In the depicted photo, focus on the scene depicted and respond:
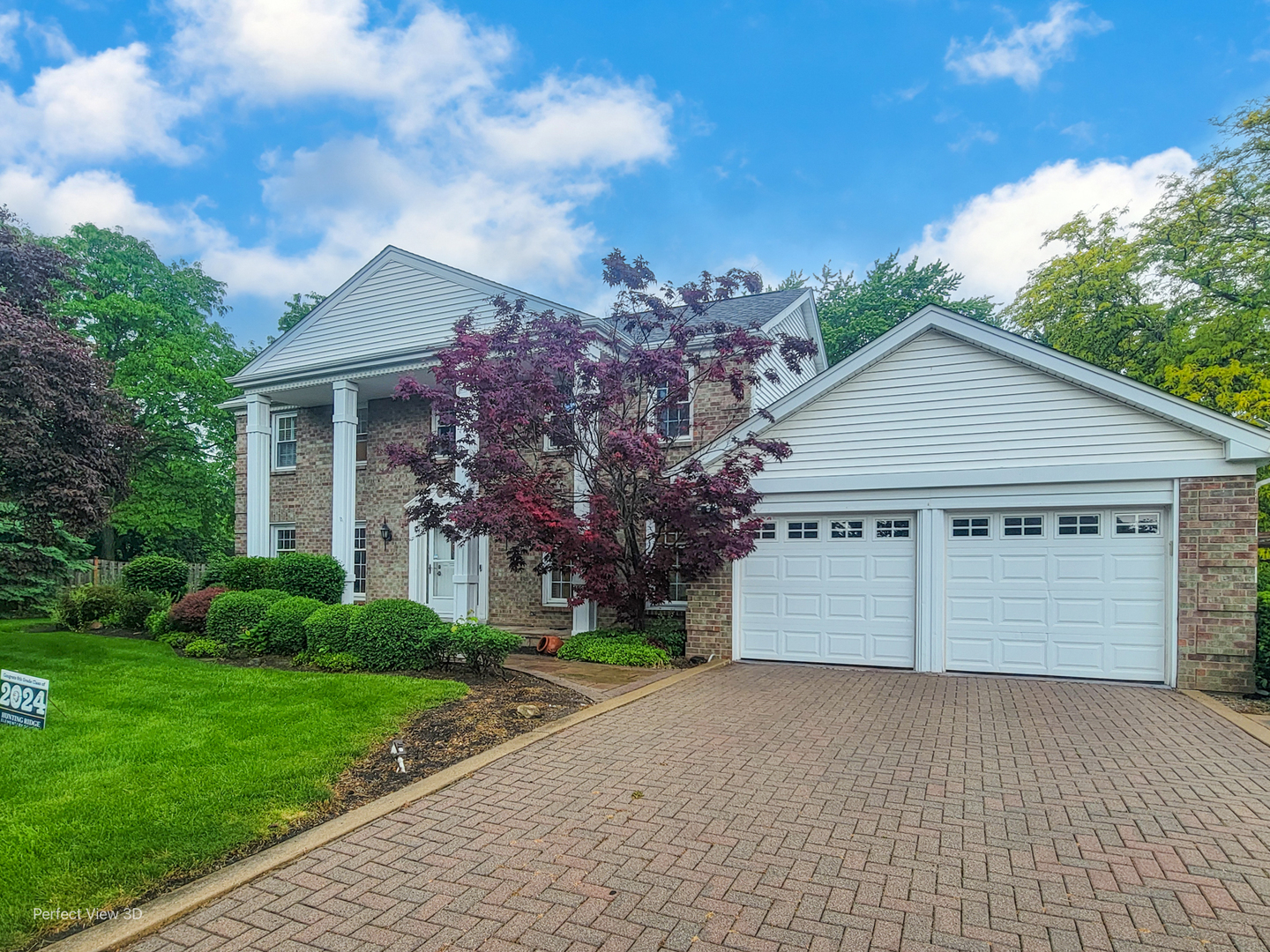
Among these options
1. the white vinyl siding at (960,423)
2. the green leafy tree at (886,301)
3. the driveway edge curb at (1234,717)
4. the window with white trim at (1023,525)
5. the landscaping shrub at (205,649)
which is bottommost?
the landscaping shrub at (205,649)

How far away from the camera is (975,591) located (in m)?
9.47

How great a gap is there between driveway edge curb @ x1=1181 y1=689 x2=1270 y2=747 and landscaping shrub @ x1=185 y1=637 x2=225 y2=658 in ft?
40.0

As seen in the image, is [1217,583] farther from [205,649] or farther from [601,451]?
[205,649]

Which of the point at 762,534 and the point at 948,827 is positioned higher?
the point at 762,534

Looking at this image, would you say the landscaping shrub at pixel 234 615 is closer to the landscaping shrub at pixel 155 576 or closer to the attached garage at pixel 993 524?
the landscaping shrub at pixel 155 576

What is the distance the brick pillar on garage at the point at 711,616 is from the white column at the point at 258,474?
34.0ft

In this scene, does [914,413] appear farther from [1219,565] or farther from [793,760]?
[793,760]

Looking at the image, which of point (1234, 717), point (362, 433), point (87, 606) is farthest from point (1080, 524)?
point (87, 606)

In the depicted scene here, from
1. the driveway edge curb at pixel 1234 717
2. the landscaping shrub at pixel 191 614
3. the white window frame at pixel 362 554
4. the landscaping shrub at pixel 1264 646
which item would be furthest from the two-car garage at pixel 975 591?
the white window frame at pixel 362 554

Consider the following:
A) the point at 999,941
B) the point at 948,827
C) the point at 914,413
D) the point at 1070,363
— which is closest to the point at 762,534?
the point at 914,413

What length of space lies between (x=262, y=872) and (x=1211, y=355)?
19.0 meters

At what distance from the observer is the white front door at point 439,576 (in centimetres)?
1470

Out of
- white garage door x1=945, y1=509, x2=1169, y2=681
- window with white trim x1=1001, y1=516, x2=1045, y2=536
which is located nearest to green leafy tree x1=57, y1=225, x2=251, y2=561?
white garage door x1=945, y1=509, x2=1169, y2=681

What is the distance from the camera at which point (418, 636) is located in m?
8.80
